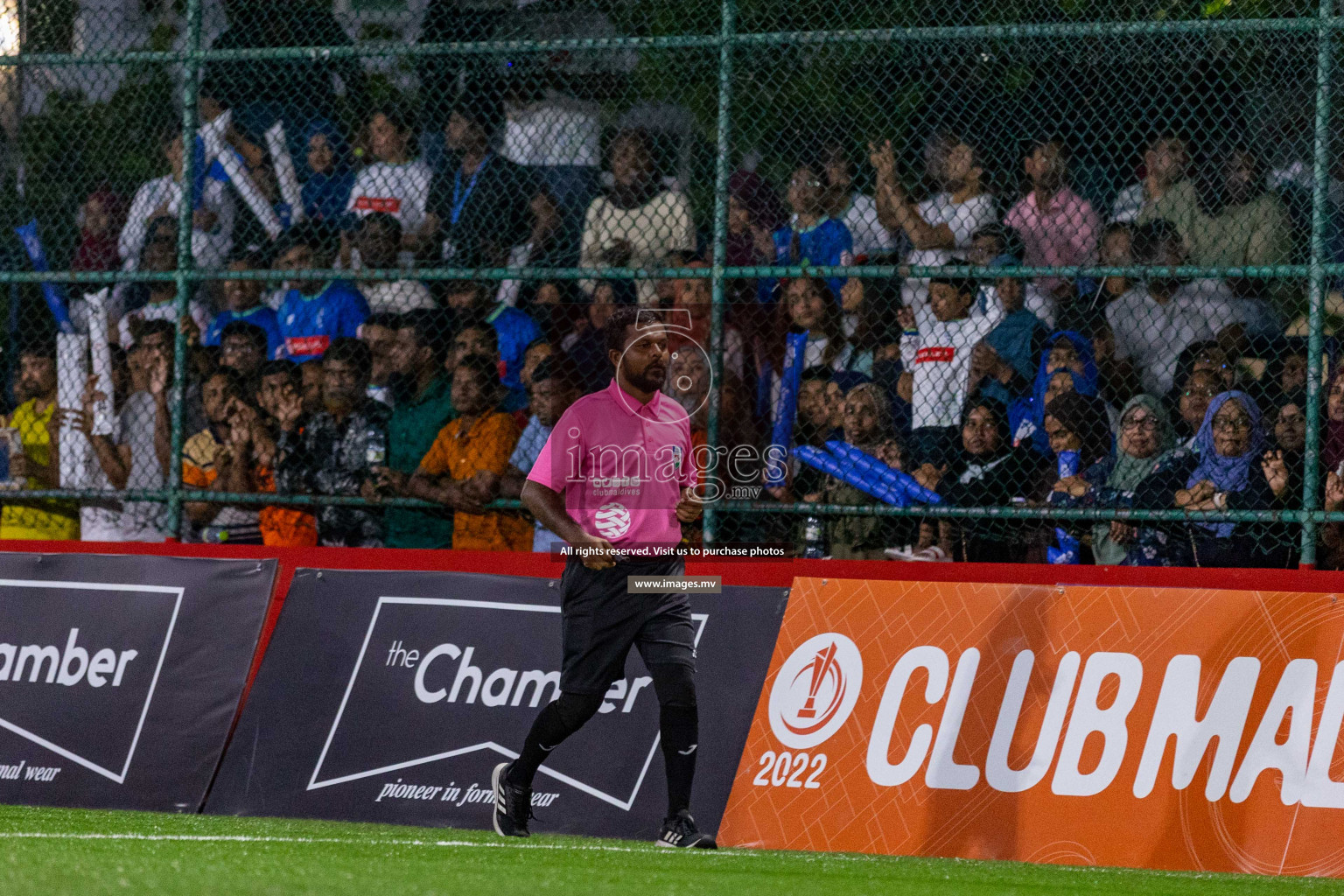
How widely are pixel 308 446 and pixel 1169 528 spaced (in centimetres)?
444

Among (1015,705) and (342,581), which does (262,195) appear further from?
(1015,705)

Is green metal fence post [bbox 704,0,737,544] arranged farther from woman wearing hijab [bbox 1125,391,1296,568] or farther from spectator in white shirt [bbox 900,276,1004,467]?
woman wearing hijab [bbox 1125,391,1296,568]

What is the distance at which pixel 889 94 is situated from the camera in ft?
28.7

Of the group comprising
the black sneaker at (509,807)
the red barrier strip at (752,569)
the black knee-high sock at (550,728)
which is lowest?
the black sneaker at (509,807)

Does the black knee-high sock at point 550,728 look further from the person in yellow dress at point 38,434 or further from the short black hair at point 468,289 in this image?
the person in yellow dress at point 38,434

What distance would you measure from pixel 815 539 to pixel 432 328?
2426mm

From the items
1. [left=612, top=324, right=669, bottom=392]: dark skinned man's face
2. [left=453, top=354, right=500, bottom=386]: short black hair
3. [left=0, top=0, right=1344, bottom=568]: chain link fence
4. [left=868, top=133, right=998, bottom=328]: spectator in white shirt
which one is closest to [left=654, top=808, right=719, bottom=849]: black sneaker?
[left=612, top=324, right=669, bottom=392]: dark skinned man's face

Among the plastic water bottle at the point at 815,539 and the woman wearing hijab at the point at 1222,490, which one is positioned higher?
the woman wearing hijab at the point at 1222,490

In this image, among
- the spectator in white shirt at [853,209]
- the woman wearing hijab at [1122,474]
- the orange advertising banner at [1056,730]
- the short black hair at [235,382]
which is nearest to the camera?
the orange advertising banner at [1056,730]

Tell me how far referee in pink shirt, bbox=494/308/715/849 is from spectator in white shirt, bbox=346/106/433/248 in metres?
2.95

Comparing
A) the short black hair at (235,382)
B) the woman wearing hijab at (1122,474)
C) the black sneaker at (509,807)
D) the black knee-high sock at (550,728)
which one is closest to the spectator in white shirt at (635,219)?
the short black hair at (235,382)

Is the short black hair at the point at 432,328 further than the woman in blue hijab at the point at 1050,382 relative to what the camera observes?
Yes

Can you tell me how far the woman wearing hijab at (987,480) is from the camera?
322 inches

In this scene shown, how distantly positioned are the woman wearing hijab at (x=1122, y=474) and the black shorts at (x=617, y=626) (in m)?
1.99
